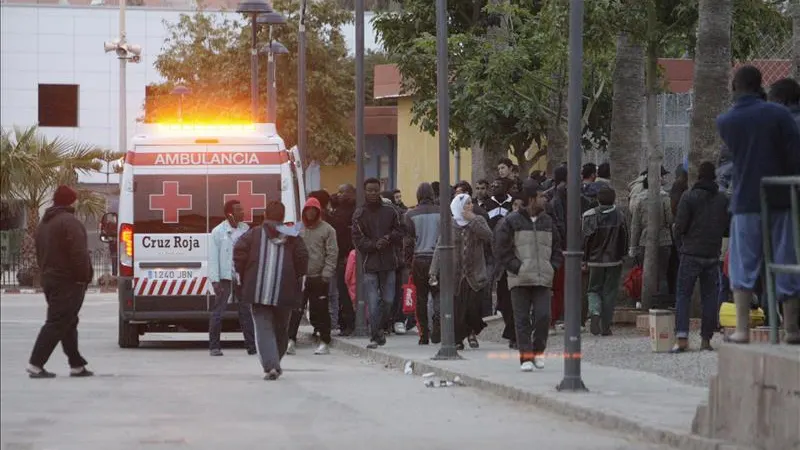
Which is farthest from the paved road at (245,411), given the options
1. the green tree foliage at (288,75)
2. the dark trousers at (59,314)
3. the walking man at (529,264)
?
the green tree foliage at (288,75)

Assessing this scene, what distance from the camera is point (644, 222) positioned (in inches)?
859

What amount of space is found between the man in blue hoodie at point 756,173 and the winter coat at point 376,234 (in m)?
9.92

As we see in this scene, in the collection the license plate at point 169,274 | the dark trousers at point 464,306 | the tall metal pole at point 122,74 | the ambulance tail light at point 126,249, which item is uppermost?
the tall metal pole at point 122,74

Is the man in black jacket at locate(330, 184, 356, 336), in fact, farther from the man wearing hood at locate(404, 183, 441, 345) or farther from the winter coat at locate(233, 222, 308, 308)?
the winter coat at locate(233, 222, 308, 308)

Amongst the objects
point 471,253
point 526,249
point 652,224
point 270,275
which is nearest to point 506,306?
point 471,253

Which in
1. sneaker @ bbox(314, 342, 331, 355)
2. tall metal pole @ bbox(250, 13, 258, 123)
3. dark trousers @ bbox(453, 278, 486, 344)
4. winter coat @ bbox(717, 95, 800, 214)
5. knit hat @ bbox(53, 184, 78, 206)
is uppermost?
tall metal pole @ bbox(250, 13, 258, 123)

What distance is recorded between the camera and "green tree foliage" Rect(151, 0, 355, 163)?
6122 cm

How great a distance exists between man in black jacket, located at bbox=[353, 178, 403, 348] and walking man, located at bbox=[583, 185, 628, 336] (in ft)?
7.28

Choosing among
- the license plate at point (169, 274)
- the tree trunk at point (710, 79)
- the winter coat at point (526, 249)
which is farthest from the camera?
the license plate at point (169, 274)

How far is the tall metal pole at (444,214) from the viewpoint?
18.2 m

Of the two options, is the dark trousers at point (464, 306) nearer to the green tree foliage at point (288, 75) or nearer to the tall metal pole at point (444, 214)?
the tall metal pole at point (444, 214)

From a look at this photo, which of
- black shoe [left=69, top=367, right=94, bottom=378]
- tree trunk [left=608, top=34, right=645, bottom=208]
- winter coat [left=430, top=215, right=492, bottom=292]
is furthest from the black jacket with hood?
tree trunk [left=608, top=34, right=645, bottom=208]

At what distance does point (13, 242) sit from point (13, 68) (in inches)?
37.9

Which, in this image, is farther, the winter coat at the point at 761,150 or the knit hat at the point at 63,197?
the knit hat at the point at 63,197
